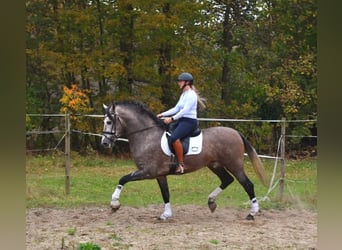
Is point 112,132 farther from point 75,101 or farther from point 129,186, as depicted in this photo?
point 75,101

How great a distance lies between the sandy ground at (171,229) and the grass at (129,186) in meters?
0.30

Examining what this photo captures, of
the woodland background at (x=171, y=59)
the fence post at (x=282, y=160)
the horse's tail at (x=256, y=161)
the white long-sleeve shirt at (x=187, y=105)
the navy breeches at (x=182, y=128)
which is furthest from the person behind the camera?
the woodland background at (x=171, y=59)

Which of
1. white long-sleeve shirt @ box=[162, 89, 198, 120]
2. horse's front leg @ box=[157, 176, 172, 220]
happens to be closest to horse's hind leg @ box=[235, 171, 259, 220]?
horse's front leg @ box=[157, 176, 172, 220]

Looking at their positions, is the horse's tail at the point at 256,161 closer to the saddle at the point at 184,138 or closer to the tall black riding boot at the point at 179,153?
the saddle at the point at 184,138

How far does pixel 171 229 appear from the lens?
14.1 feet

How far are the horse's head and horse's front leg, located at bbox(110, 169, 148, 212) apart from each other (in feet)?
1.12

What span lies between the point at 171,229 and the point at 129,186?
2.13m

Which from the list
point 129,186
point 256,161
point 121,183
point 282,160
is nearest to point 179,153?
point 121,183

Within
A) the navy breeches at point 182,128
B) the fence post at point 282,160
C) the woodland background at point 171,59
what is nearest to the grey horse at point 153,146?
the navy breeches at point 182,128

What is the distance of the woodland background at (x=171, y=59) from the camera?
7387 millimetres

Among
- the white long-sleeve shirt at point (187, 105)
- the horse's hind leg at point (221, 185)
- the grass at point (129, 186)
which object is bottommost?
the grass at point (129, 186)

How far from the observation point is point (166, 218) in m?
4.64

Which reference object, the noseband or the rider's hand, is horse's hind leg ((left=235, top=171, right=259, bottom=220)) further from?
the noseband
